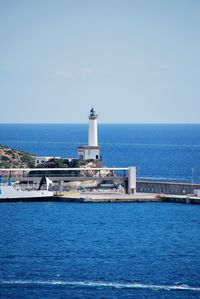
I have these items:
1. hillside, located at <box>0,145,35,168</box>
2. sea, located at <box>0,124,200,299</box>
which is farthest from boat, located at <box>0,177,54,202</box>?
hillside, located at <box>0,145,35,168</box>

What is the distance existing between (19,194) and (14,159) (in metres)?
27.0

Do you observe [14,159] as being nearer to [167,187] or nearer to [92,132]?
[92,132]

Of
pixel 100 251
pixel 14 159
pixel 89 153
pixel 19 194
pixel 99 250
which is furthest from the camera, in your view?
pixel 14 159

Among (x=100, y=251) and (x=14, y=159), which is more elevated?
(x=14, y=159)

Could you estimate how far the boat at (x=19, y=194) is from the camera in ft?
303

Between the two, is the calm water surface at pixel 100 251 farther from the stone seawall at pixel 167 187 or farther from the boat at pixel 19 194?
the stone seawall at pixel 167 187

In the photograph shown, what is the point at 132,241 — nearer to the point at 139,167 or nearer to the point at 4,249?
the point at 4,249

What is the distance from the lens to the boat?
9250cm

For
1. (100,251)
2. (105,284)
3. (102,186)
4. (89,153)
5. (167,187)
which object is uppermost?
(89,153)

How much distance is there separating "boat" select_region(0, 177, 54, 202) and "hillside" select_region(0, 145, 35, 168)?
1963 cm

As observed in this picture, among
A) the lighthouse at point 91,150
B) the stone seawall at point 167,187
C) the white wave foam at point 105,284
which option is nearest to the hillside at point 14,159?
the lighthouse at point 91,150

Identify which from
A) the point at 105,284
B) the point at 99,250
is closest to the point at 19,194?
the point at 99,250

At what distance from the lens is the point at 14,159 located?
11981cm

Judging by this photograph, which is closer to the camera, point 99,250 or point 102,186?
point 99,250
